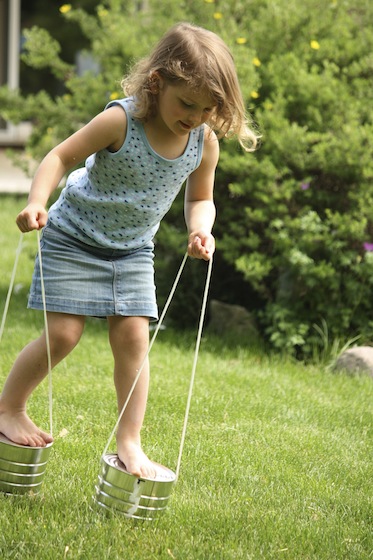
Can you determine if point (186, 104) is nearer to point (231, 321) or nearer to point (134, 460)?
point (134, 460)

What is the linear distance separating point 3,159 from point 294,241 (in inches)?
323

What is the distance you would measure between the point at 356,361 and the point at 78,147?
250cm

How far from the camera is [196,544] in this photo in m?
2.56

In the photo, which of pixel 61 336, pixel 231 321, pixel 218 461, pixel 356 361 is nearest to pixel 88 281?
pixel 61 336

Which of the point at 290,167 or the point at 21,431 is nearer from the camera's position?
the point at 21,431

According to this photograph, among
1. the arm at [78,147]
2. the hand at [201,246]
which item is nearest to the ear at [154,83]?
the arm at [78,147]

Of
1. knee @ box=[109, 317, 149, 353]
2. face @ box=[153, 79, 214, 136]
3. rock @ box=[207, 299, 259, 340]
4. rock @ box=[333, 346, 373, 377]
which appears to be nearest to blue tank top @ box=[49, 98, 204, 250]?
face @ box=[153, 79, 214, 136]

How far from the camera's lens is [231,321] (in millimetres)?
5543

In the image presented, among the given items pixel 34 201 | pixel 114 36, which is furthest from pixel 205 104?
pixel 114 36

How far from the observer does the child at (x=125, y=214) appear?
2.75 metres

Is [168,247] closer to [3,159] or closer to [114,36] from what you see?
[114,36]

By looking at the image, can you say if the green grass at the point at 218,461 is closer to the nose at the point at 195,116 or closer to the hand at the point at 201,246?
the hand at the point at 201,246

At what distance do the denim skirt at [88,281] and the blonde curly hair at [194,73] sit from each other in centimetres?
45

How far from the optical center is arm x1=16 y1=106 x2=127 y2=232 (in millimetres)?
2689
